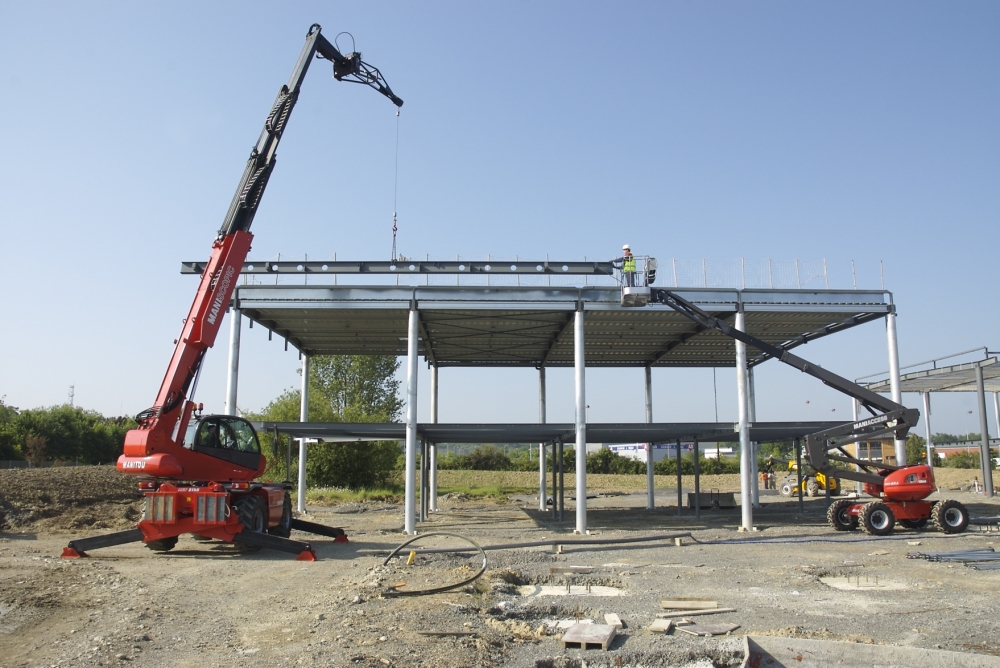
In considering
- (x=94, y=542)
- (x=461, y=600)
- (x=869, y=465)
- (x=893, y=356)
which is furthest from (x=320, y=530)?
(x=893, y=356)

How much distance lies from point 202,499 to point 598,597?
316 inches

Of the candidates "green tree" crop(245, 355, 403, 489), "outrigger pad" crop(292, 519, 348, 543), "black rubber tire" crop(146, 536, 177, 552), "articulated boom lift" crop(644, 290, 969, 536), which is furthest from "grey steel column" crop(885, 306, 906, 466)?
"green tree" crop(245, 355, 403, 489)

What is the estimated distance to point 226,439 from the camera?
51.5ft

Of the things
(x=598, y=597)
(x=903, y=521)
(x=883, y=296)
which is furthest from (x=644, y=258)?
(x=598, y=597)

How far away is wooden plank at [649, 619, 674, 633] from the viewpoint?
843 centimetres

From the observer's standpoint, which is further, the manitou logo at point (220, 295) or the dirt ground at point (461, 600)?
the manitou logo at point (220, 295)

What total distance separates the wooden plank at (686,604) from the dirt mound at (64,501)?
16.5 m

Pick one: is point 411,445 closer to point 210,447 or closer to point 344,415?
point 210,447

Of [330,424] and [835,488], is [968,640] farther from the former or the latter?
[835,488]

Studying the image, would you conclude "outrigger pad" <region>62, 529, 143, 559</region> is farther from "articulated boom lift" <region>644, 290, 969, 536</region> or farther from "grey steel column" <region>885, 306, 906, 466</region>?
"grey steel column" <region>885, 306, 906, 466</region>

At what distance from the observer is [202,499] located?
14.3 m

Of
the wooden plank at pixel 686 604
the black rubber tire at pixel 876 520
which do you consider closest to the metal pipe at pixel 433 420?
the black rubber tire at pixel 876 520

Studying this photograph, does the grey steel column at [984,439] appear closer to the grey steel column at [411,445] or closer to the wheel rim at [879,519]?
the wheel rim at [879,519]

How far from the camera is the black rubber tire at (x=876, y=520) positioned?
1847 cm
